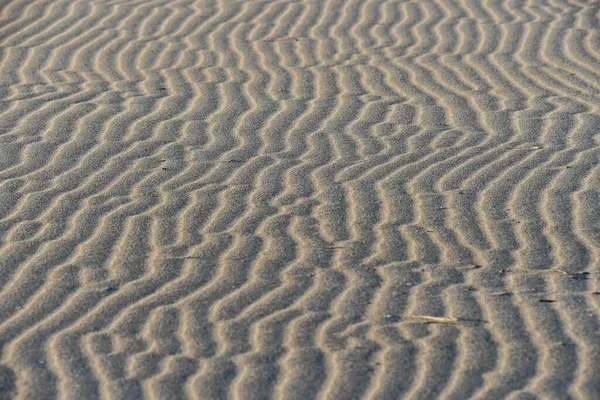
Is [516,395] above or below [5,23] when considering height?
below

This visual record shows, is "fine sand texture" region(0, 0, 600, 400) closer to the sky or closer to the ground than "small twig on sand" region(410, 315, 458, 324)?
closer to the sky

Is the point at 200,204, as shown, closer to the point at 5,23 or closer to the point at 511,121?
the point at 511,121

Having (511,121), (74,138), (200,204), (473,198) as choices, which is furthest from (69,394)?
(511,121)

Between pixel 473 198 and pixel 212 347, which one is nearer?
pixel 212 347

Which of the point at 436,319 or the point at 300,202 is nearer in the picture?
the point at 436,319

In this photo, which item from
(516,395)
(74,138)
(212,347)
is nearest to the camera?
(516,395)

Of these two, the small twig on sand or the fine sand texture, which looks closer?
the fine sand texture

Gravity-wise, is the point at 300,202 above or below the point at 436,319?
above

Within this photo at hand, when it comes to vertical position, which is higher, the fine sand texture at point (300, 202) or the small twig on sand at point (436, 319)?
the fine sand texture at point (300, 202)
